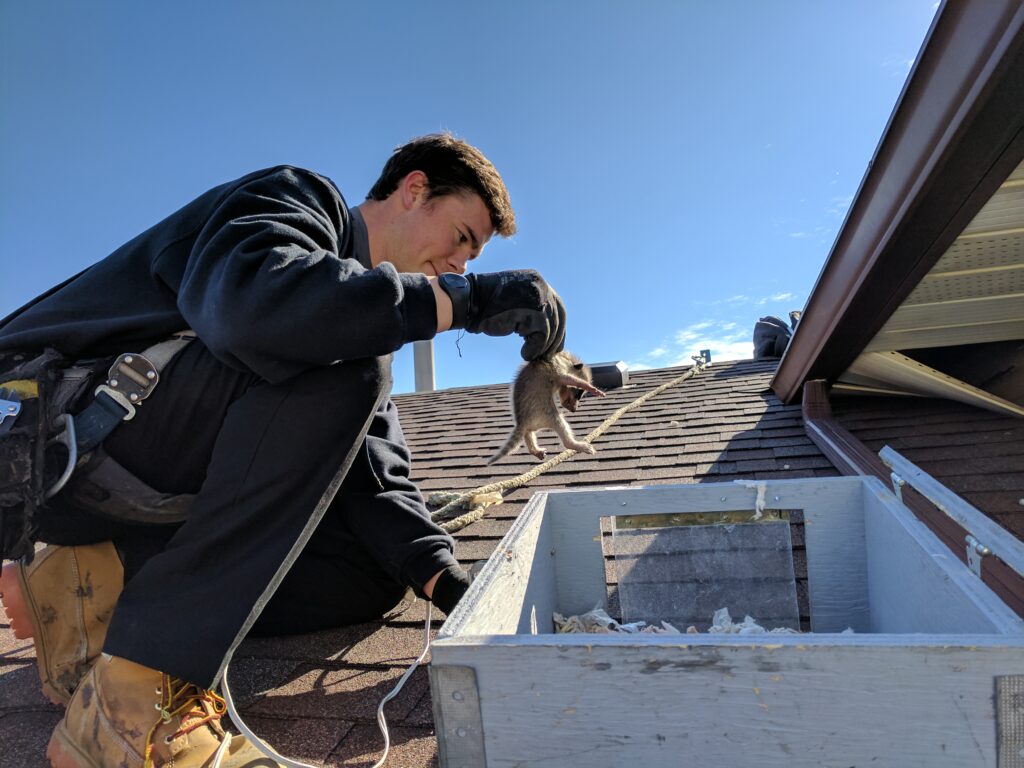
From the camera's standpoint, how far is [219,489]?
1186mm

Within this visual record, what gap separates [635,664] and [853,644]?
242 millimetres

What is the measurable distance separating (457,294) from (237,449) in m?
0.56

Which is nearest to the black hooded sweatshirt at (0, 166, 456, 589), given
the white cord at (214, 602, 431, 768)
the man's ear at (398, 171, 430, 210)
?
the man's ear at (398, 171, 430, 210)

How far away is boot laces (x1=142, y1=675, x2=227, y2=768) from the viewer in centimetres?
108

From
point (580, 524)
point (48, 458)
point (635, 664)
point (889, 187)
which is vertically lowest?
point (580, 524)

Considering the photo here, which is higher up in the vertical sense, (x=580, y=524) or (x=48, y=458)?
(x=48, y=458)

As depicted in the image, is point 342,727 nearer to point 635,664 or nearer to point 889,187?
point 635,664

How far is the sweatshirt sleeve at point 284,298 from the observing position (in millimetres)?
1145

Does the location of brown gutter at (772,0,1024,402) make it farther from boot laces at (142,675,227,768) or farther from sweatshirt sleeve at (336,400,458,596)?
boot laces at (142,675,227,768)

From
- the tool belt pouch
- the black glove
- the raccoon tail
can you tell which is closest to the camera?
the tool belt pouch

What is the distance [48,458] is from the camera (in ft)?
4.13

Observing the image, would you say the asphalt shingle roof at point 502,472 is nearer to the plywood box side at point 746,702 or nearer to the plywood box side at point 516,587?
the plywood box side at point 516,587

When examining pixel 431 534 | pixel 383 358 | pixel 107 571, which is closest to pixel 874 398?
pixel 431 534

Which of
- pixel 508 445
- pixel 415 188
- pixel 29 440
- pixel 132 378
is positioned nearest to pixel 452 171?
pixel 415 188
